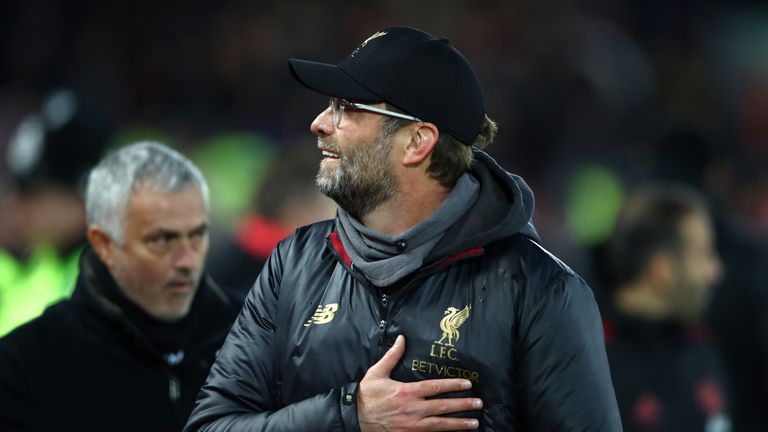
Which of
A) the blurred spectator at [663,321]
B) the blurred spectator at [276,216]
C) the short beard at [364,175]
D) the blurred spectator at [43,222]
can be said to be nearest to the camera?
the short beard at [364,175]

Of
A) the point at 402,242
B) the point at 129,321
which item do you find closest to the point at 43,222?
the point at 129,321

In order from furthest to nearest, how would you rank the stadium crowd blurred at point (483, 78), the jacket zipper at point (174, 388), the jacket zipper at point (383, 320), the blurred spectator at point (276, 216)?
the stadium crowd blurred at point (483, 78), the blurred spectator at point (276, 216), the jacket zipper at point (174, 388), the jacket zipper at point (383, 320)

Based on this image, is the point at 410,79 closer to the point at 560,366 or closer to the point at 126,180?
the point at 560,366

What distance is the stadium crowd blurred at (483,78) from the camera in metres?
11.1

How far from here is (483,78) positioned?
1192cm

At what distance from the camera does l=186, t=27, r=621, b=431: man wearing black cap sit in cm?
335

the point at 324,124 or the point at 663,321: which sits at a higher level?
the point at 324,124

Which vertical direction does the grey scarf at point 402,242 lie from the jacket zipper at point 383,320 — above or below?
above

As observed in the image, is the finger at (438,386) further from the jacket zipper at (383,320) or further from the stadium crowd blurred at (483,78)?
the stadium crowd blurred at (483,78)

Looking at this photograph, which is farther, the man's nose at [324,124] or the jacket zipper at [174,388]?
the jacket zipper at [174,388]

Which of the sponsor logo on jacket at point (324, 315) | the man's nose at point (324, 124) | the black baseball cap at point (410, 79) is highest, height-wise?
the black baseball cap at point (410, 79)

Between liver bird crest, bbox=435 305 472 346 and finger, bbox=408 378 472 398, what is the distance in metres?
0.10

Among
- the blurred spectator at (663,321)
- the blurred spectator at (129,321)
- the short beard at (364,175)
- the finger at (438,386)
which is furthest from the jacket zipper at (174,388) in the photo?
the blurred spectator at (663,321)

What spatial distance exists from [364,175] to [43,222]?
340cm
